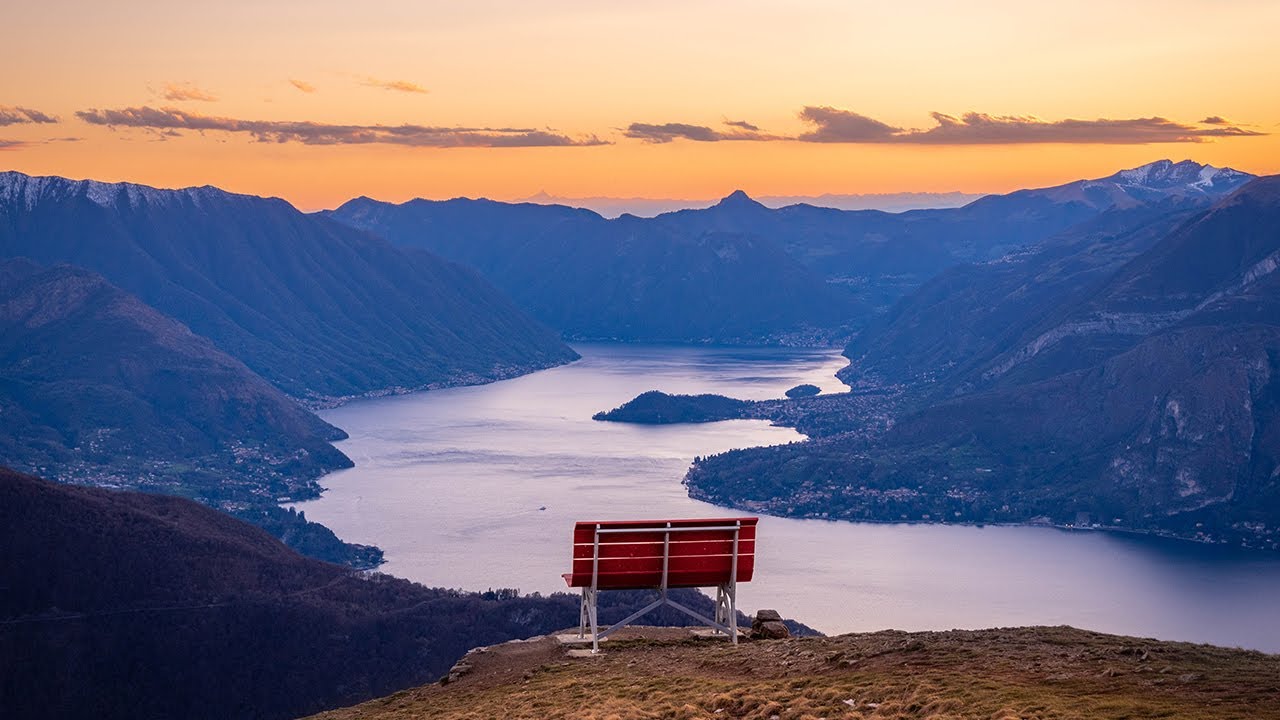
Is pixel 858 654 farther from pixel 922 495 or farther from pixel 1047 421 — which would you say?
pixel 1047 421

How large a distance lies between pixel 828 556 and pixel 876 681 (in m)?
104

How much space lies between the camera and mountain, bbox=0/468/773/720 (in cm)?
6191

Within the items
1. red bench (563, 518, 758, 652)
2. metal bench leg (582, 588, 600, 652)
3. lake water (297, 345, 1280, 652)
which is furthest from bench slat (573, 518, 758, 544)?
lake water (297, 345, 1280, 652)

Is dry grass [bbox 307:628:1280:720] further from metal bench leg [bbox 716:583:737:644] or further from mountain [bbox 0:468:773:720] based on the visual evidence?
mountain [bbox 0:468:773:720]

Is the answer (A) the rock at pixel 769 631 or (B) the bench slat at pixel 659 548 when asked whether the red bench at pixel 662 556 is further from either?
(A) the rock at pixel 769 631

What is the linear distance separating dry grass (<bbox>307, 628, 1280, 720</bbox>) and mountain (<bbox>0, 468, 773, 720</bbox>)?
37.1m

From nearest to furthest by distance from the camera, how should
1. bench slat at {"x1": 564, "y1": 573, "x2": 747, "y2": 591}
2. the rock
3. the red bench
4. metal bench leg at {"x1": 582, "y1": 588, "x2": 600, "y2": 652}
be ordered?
the red bench
bench slat at {"x1": 564, "y1": 573, "x2": 747, "y2": 591}
metal bench leg at {"x1": 582, "y1": 588, "x2": 600, "y2": 652}
the rock

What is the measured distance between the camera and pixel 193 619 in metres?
72.9

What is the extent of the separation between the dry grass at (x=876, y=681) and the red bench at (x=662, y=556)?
1217mm

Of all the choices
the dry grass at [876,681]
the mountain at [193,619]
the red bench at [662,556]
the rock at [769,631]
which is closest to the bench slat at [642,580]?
the red bench at [662,556]

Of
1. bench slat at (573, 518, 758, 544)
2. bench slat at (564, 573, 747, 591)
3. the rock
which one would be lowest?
the rock

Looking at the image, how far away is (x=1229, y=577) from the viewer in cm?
12162

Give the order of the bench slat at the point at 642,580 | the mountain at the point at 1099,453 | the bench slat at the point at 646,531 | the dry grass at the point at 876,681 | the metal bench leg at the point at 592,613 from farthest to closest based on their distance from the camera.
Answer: the mountain at the point at 1099,453 → the metal bench leg at the point at 592,613 → the bench slat at the point at 642,580 → the bench slat at the point at 646,531 → the dry grass at the point at 876,681

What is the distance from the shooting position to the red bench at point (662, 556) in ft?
83.1
